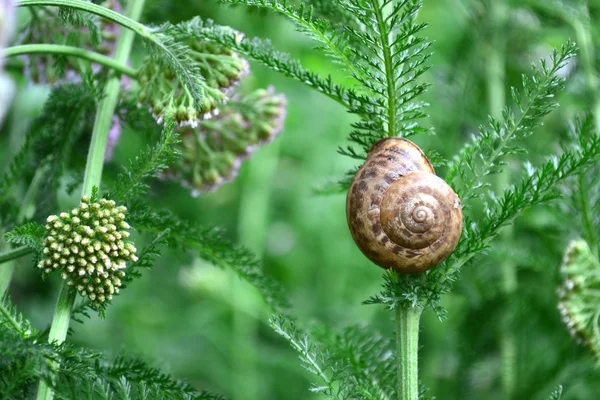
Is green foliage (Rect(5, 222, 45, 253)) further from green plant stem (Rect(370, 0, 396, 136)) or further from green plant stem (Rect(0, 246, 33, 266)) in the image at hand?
green plant stem (Rect(370, 0, 396, 136))

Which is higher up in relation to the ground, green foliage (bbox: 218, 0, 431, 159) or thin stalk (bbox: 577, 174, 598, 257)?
thin stalk (bbox: 577, 174, 598, 257)

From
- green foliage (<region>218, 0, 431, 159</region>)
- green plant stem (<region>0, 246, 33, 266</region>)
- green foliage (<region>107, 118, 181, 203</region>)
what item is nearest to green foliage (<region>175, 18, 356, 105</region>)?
green foliage (<region>218, 0, 431, 159</region>)

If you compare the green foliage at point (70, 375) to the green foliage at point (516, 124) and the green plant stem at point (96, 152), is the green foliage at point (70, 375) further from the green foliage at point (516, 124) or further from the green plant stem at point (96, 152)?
the green foliage at point (516, 124)

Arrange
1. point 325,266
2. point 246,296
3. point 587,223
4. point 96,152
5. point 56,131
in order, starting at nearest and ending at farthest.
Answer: point 96,152 → point 56,131 → point 587,223 → point 246,296 → point 325,266

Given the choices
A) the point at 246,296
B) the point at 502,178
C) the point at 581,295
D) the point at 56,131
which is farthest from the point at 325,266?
the point at 56,131

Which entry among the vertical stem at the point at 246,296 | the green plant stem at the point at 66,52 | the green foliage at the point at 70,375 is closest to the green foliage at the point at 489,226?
the green foliage at the point at 70,375

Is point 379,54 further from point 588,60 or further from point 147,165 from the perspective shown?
point 588,60
